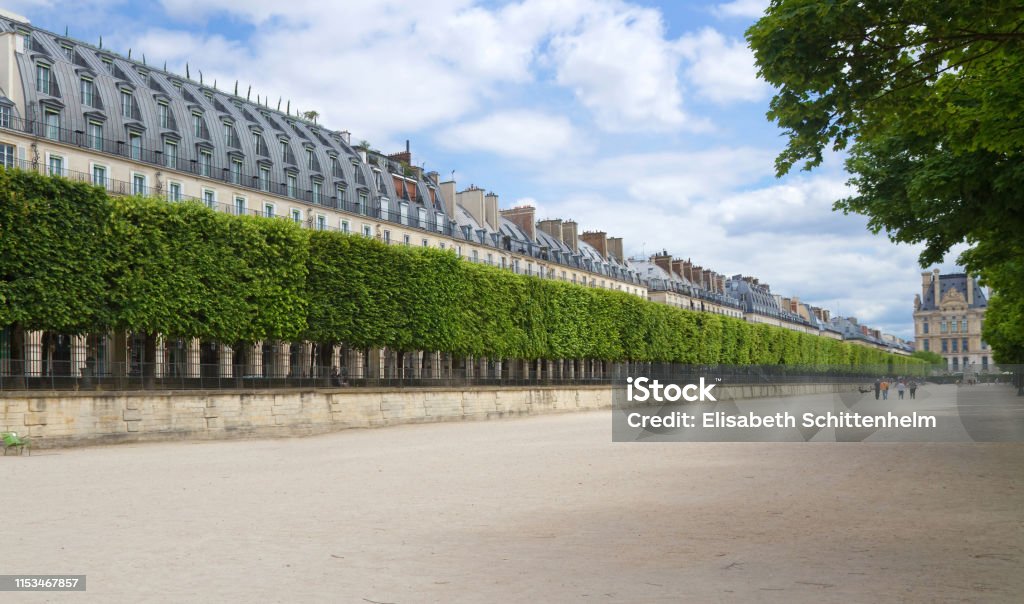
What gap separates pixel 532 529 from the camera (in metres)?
11.9

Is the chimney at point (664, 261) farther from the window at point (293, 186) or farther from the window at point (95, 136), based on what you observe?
the window at point (95, 136)

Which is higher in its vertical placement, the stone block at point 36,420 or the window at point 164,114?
the window at point 164,114

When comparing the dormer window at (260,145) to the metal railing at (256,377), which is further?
the dormer window at (260,145)

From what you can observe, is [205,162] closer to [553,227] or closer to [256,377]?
[256,377]

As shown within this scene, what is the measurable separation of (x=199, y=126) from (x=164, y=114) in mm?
2790

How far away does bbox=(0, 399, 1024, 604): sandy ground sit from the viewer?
8.43 metres

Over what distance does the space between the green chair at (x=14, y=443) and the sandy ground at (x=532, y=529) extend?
7.66 ft

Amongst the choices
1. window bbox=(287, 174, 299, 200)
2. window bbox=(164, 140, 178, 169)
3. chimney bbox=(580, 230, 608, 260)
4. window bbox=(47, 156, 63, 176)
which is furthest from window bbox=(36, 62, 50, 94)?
chimney bbox=(580, 230, 608, 260)

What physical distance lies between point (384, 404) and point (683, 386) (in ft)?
108

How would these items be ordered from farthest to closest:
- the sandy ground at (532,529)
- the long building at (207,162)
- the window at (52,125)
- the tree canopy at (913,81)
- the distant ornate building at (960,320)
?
the distant ornate building at (960,320) → the window at (52,125) → the long building at (207,162) → the tree canopy at (913,81) → the sandy ground at (532,529)

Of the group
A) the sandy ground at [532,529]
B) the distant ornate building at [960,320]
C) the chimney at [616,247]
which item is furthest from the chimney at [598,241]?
the distant ornate building at [960,320]

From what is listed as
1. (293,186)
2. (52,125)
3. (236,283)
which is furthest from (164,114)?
(236,283)

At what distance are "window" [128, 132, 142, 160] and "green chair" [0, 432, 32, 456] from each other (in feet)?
105

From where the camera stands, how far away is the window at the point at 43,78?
51250 millimetres
